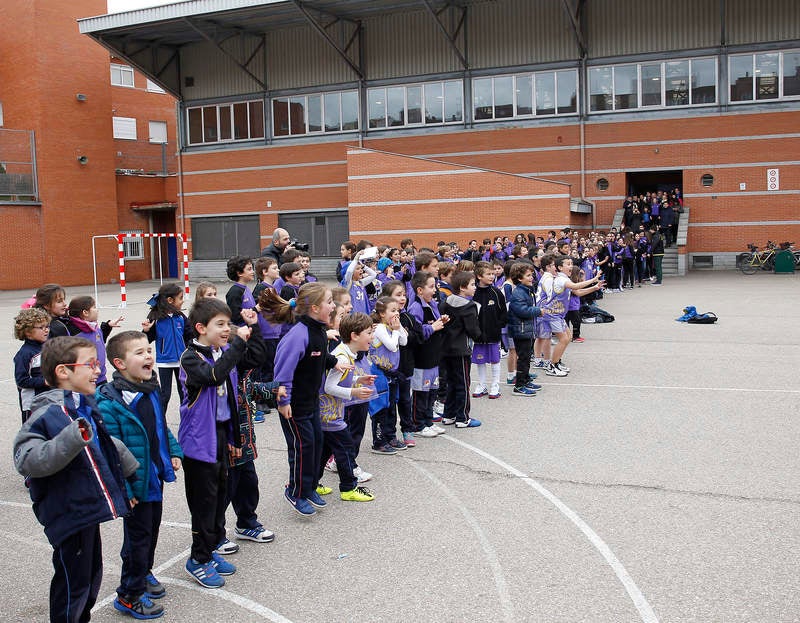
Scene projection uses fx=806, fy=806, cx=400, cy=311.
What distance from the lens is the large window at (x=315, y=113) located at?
118 feet

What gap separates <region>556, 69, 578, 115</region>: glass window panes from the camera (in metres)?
32.1

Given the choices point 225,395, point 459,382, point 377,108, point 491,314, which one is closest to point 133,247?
point 377,108

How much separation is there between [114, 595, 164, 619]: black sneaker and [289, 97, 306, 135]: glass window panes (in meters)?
34.2

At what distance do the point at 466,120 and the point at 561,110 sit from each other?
394 centimetres

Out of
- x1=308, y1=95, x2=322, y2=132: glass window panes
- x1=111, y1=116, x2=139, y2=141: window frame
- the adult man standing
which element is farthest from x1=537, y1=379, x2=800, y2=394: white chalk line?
x1=111, y1=116, x2=139, y2=141: window frame

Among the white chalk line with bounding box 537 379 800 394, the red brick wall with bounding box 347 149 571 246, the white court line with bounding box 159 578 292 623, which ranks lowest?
the white court line with bounding box 159 578 292 623

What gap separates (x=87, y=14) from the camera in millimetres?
37688

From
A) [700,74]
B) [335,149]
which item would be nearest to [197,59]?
[335,149]

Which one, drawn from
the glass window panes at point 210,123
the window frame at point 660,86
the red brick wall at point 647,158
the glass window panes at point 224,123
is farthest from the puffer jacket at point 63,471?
the glass window panes at point 210,123

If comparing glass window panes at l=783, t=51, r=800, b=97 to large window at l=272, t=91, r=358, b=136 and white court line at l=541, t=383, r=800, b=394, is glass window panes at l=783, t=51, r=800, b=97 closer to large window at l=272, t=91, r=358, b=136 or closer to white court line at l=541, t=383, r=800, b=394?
large window at l=272, t=91, r=358, b=136

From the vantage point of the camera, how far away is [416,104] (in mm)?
34781

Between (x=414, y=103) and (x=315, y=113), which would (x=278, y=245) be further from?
(x=315, y=113)

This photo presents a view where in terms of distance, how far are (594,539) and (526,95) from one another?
29571mm

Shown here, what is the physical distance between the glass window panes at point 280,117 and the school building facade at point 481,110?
89 mm
